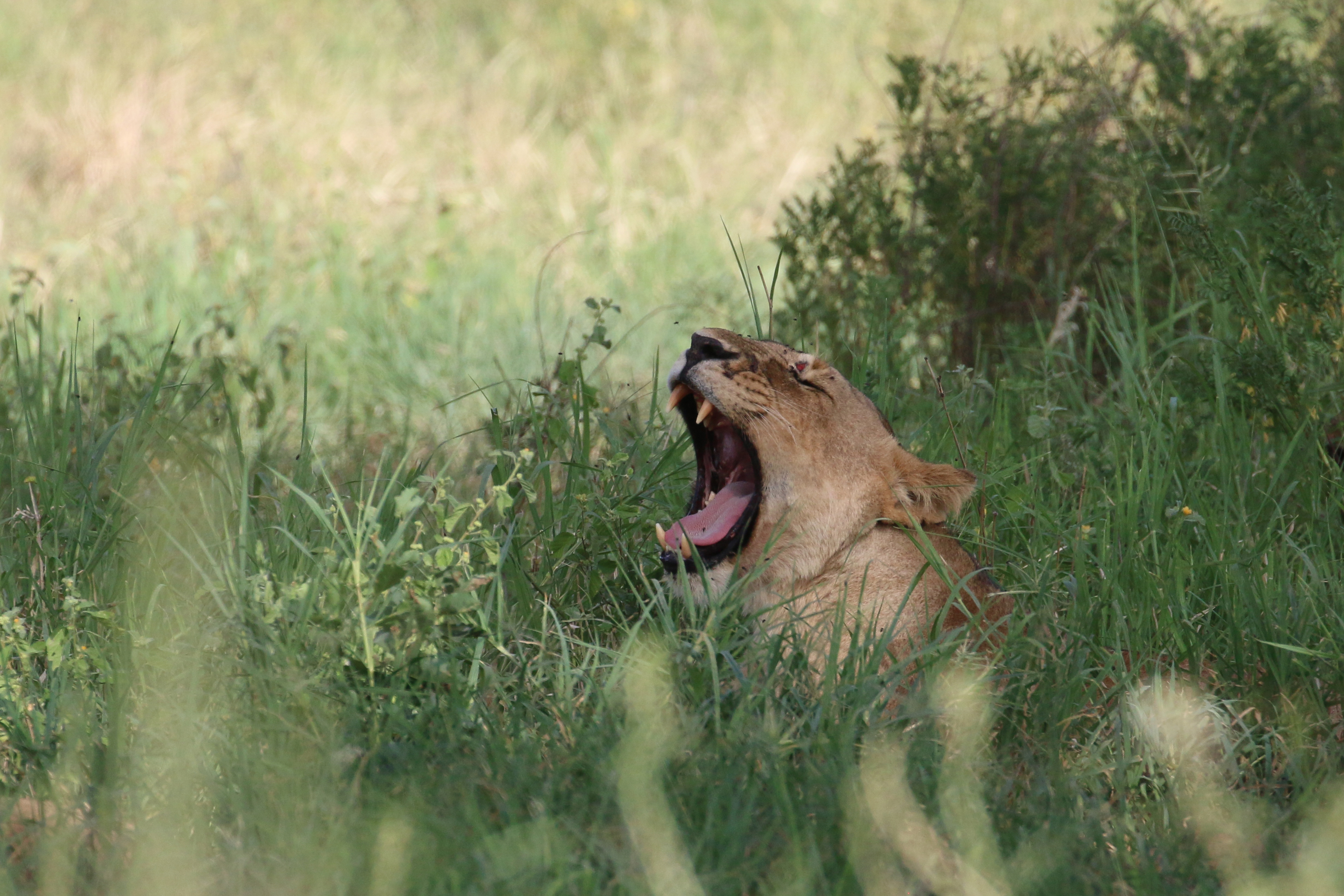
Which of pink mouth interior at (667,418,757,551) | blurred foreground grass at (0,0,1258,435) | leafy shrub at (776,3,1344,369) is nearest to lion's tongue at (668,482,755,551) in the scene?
pink mouth interior at (667,418,757,551)

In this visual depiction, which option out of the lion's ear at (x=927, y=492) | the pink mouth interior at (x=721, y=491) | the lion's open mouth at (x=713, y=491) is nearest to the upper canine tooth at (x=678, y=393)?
→ the lion's open mouth at (x=713, y=491)

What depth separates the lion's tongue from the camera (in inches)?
134

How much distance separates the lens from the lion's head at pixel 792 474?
341cm

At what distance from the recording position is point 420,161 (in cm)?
889

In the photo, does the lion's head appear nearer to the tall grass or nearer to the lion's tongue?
the lion's tongue

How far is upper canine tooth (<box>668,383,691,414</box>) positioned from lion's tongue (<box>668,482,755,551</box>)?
244mm

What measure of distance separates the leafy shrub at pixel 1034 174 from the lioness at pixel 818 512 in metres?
1.83

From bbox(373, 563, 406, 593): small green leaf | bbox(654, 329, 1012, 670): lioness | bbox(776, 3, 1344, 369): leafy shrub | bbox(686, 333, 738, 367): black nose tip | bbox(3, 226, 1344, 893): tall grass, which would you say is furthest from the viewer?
bbox(776, 3, 1344, 369): leafy shrub

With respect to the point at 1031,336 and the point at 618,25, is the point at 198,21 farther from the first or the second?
the point at 1031,336

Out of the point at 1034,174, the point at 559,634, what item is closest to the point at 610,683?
the point at 559,634

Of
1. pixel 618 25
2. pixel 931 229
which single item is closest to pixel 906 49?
pixel 618 25

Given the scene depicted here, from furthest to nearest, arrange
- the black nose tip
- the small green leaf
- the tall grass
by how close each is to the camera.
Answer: the black nose tip → the small green leaf → the tall grass

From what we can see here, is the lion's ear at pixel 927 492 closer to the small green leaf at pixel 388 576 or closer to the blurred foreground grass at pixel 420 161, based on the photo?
the small green leaf at pixel 388 576

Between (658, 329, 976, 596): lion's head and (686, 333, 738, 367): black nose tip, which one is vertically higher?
(686, 333, 738, 367): black nose tip
